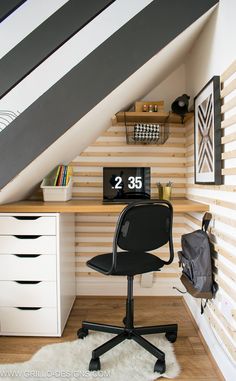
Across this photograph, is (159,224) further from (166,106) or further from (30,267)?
(166,106)

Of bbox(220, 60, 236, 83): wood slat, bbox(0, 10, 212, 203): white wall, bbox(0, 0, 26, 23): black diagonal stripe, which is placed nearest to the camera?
bbox(0, 0, 26, 23): black diagonal stripe

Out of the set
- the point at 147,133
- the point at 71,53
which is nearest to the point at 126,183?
the point at 147,133

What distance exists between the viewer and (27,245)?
1.86 meters

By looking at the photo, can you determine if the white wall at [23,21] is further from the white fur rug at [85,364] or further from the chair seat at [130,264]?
the white fur rug at [85,364]

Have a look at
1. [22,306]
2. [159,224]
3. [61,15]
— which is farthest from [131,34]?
[22,306]

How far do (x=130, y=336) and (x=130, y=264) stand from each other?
0.47 m

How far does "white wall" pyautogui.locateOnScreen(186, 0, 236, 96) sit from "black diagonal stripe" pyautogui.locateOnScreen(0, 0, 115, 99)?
684 millimetres

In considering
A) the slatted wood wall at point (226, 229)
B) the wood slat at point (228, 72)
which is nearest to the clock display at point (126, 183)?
the slatted wood wall at point (226, 229)

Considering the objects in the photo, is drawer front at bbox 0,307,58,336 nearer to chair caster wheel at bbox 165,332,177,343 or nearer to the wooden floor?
the wooden floor

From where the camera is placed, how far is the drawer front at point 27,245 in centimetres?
186

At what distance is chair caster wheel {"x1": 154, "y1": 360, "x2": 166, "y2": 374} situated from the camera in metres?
1.57

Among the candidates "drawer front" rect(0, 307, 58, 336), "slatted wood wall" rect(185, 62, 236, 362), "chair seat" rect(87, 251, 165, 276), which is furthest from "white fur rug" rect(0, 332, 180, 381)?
"chair seat" rect(87, 251, 165, 276)

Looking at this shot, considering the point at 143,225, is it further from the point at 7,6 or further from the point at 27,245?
the point at 7,6

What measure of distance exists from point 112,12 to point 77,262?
1.99 meters
